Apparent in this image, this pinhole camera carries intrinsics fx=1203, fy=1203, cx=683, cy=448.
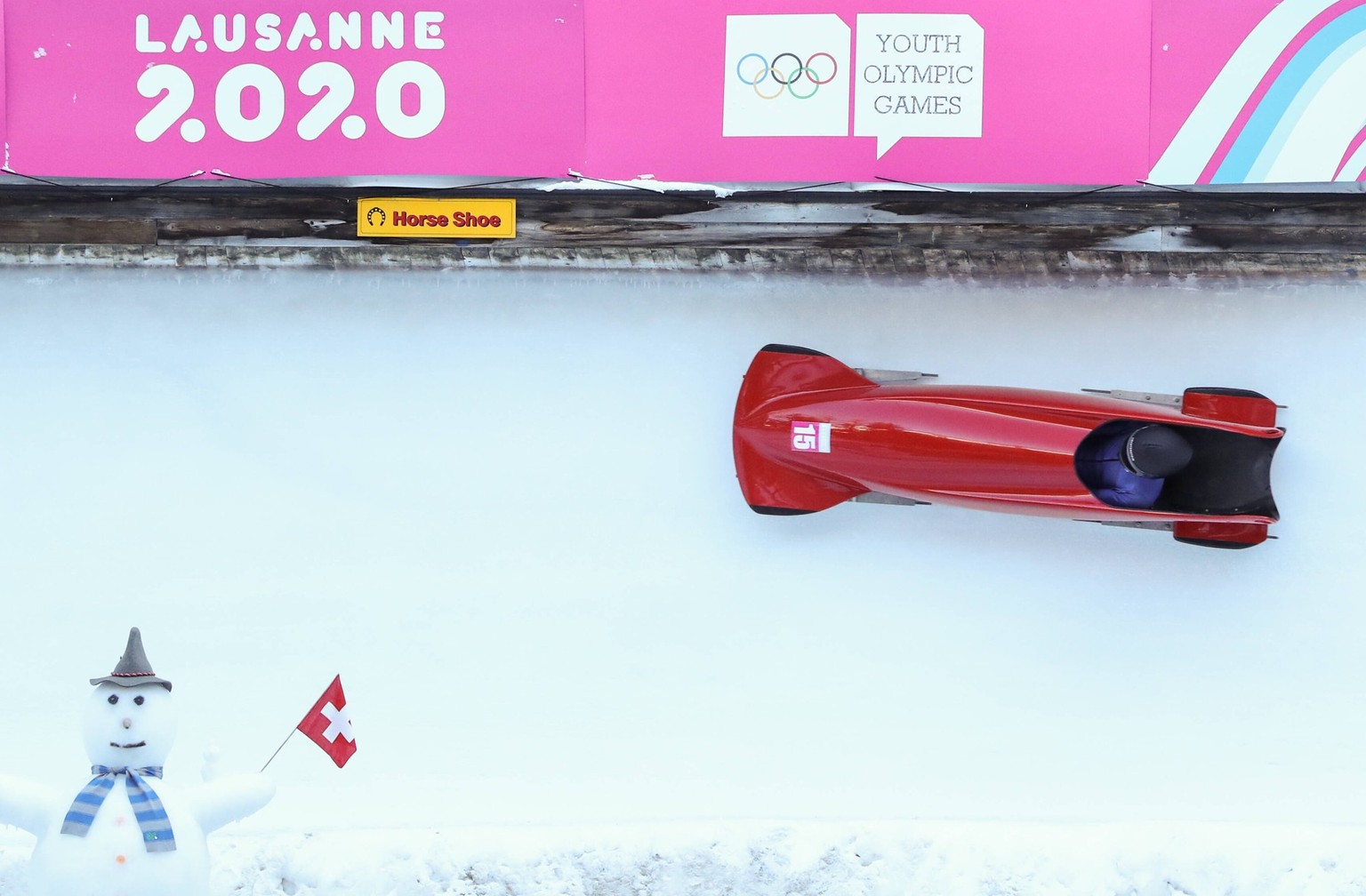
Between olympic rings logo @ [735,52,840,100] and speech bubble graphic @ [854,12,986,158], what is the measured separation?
0.12 m

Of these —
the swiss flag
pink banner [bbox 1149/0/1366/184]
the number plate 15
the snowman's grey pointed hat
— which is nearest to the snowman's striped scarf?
the snowman's grey pointed hat

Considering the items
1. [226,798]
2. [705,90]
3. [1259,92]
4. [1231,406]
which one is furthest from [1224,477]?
[226,798]

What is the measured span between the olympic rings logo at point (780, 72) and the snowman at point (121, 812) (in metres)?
2.32

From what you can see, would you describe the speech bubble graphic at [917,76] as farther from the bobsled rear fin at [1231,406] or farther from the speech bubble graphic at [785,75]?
the bobsled rear fin at [1231,406]

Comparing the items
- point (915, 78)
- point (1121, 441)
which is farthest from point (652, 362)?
point (1121, 441)

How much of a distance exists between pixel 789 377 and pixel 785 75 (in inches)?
36.3

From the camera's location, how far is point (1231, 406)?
12.6 feet

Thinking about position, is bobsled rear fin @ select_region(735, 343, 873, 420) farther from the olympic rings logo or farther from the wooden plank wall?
the olympic rings logo

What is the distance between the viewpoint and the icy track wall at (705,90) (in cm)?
362

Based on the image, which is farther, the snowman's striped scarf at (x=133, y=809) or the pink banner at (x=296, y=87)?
the pink banner at (x=296, y=87)

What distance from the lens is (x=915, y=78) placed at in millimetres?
3639

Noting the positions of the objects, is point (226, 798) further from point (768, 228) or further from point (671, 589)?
point (768, 228)

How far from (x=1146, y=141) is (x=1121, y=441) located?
0.92 metres

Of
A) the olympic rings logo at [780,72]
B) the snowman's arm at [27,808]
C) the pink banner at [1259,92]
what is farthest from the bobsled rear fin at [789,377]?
the snowman's arm at [27,808]
